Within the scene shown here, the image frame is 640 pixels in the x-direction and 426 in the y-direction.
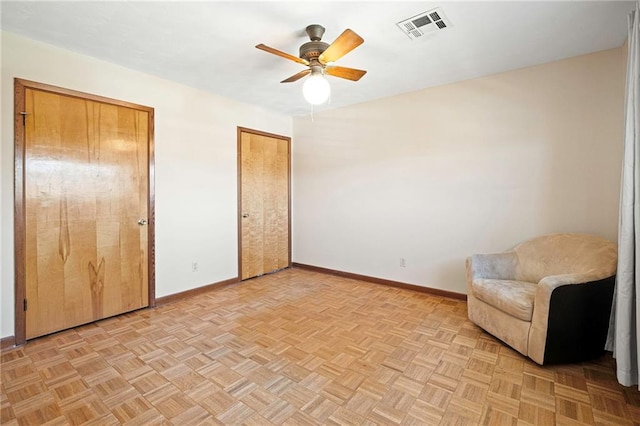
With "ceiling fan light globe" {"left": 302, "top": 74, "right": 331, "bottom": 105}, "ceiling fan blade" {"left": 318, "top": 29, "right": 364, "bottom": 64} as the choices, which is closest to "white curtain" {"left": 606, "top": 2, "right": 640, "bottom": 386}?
"ceiling fan blade" {"left": 318, "top": 29, "right": 364, "bottom": 64}

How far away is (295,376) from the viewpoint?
2.04 m

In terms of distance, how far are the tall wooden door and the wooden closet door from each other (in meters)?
1.33

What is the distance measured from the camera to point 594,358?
2.22m

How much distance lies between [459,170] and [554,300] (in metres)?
1.80

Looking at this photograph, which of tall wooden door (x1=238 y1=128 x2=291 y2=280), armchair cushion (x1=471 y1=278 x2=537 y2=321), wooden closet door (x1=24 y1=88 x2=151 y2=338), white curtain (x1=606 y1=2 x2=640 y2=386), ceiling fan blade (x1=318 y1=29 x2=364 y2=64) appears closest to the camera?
white curtain (x1=606 y1=2 x2=640 y2=386)

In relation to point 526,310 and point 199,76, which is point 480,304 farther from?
point 199,76

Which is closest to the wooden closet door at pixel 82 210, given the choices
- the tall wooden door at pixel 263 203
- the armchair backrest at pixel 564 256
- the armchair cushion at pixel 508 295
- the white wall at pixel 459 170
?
the tall wooden door at pixel 263 203

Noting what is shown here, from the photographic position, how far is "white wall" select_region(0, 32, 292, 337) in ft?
7.81

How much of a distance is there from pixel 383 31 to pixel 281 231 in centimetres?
331

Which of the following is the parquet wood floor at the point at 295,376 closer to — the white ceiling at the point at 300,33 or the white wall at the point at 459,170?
the white wall at the point at 459,170

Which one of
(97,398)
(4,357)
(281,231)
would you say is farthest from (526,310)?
(4,357)

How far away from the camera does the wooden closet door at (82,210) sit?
2.51 meters

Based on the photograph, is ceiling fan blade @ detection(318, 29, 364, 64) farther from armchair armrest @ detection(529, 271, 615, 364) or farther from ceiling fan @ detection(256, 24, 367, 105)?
armchair armrest @ detection(529, 271, 615, 364)

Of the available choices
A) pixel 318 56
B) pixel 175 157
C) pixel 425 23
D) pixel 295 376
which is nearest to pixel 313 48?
pixel 318 56
